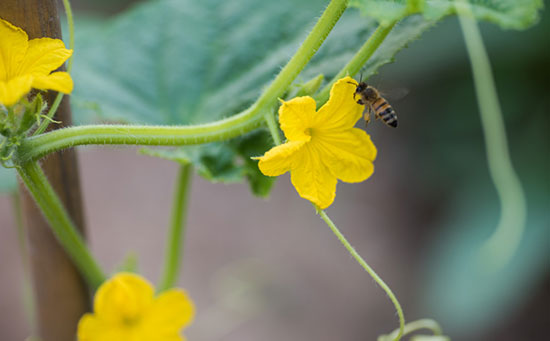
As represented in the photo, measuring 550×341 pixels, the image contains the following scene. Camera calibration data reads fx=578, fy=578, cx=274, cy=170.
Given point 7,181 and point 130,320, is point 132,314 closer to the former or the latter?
point 130,320

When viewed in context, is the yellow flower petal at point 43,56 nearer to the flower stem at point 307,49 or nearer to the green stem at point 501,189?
the flower stem at point 307,49

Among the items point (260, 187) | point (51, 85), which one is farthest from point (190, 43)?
point (51, 85)

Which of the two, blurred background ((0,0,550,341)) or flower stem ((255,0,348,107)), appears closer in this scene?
flower stem ((255,0,348,107))

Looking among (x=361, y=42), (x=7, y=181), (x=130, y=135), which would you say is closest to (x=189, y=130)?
(x=130, y=135)

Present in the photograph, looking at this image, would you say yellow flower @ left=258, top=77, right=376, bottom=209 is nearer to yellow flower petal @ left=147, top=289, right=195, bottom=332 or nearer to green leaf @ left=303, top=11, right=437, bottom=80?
green leaf @ left=303, top=11, right=437, bottom=80

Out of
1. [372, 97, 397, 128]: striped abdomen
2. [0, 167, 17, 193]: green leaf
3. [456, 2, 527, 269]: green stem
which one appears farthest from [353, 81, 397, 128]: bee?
[456, 2, 527, 269]: green stem

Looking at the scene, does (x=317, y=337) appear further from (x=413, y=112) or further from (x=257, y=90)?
(x=257, y=90)
